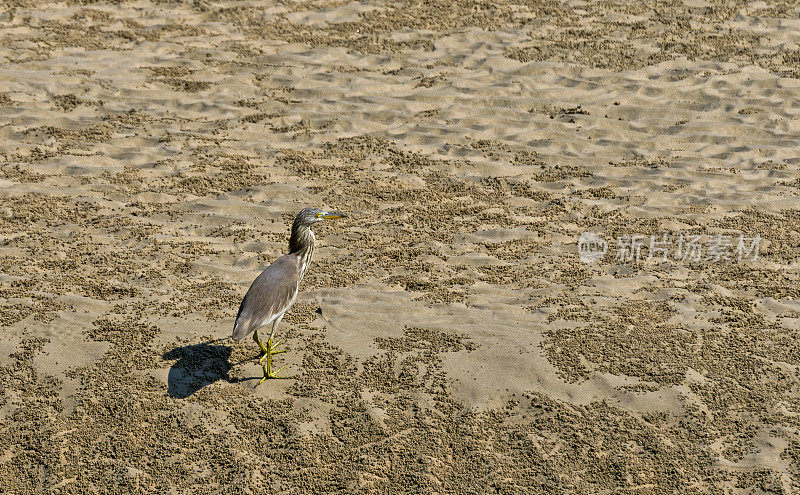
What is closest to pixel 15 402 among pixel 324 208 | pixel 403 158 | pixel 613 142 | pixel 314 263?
pixel 314 263

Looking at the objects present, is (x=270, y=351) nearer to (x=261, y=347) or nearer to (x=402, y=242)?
(x=261, y=347)

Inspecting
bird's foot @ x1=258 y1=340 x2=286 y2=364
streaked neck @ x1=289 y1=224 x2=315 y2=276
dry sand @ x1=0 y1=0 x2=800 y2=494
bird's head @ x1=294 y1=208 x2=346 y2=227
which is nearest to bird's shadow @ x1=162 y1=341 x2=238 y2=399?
dry sand @ x1=0 y1=0 x2=800 y2=494

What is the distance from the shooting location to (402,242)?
282 inches

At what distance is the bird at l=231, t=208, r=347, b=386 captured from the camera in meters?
5.31

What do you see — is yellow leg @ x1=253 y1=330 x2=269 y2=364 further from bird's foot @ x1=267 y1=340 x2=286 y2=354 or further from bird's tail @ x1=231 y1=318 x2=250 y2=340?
bird's tail @ x1=231 y1=318 x2=250 y2=340

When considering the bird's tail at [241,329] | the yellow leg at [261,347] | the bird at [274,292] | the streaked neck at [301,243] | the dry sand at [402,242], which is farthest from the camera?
the streaked neck at [301,243]

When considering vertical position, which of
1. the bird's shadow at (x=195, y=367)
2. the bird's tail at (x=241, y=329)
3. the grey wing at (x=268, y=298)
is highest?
the grey wing at (x=268, y=298)

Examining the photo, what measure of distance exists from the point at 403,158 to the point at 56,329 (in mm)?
3884

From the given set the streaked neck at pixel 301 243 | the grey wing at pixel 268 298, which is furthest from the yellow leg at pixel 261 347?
the streaked neck at pixel 301 243

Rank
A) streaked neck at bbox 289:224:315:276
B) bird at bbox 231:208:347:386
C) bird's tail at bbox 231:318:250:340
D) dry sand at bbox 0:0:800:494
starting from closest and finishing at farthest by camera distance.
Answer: dry sand at bbox 0:0:800:494
bird's tail at bbox 231:318:250:340
bird at bbox 231:208:347:386
streaked neck at bbox 289:224:315:276

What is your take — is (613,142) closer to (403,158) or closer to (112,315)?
(403,158)

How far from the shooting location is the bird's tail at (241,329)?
519 cm

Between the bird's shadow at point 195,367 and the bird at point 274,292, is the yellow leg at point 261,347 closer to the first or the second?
the bird at point 274,292

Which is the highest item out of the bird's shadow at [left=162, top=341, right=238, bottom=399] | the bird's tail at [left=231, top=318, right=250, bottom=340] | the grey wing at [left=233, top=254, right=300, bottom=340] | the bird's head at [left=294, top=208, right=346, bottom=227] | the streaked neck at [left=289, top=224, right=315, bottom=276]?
the bird's head at [left=294, top=208, right=346, bottom=227]
